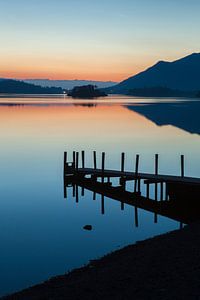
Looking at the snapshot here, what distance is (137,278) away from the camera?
10.5 metres

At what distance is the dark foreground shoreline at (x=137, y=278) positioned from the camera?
9.55 meters

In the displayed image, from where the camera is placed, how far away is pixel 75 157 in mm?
→ 31250

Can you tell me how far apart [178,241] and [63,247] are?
509 cm

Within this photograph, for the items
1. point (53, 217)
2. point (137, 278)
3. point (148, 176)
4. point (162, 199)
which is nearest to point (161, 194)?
point (162, 199)

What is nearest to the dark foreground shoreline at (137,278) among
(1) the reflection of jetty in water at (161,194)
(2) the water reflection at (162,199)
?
(2) the water reflection at (162,199)

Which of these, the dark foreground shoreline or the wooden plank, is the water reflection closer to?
the wooden plank

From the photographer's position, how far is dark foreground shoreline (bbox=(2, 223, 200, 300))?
376 inches

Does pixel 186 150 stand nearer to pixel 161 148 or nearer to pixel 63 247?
pixel 161 148

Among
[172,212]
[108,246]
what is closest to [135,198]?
[172,212]

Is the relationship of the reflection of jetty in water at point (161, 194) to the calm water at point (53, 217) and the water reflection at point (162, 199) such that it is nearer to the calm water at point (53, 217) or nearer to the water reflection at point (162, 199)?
the water reflection at point (162, 199)

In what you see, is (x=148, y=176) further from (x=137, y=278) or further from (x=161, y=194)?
(x=137, y=278)

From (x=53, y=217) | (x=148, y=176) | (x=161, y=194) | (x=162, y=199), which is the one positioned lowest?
(x=53, y=217)

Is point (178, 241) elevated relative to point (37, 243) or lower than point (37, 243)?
elevated

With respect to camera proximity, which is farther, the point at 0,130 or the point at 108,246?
the point at 0,130
